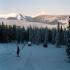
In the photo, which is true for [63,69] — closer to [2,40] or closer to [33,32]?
[2,40]

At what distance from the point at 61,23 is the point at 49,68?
136768 millimetres

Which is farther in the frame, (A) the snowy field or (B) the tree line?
(B) the tree line

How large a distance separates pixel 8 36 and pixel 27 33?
1878 cm

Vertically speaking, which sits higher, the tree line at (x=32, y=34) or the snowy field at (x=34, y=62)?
the snowy field at (x=34, y=62)

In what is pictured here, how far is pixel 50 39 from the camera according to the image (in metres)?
188

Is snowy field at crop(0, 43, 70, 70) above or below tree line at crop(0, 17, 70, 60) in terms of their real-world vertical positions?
above

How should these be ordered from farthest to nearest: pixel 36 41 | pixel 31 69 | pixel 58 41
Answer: pixel 36 41, pixel 58 41, pixel 31 69

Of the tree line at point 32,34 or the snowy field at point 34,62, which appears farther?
the tree line at point 32,34

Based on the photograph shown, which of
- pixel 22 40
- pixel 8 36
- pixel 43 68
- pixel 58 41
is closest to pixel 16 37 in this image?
pixel 22 40

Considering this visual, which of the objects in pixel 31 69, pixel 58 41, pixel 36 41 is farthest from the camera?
pixel 36 41

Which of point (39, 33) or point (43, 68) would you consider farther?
point (39, 33)

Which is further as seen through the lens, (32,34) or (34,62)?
(32,34)

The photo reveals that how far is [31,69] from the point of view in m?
43.5

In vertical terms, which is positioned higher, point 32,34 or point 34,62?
point 34,62
